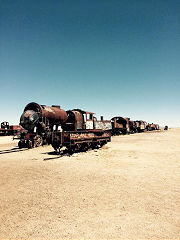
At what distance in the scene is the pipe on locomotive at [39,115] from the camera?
16.9 m

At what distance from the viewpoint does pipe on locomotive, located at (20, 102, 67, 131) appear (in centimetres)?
1689

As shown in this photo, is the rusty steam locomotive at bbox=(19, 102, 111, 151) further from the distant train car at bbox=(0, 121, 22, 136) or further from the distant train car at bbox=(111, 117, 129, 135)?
the distant train car at bbox=(0, 121, 22, 136)

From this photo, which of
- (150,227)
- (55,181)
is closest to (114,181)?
(55,181)

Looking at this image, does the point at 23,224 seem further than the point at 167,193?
No

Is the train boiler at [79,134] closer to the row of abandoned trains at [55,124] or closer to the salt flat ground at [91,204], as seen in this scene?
the row of abandoned trains at [55,124]

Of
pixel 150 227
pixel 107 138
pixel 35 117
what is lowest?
pixel 150 227

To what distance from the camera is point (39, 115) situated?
55.1 feet

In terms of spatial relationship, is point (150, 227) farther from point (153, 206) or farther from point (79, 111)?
point (79, 111)

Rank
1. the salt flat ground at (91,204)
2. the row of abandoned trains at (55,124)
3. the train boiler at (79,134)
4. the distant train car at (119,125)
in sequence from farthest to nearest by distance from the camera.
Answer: the distant train car at (119,125), the row of abandoned trains at (55,124), the train boiler at (79,134), the salt flat ground at (91,204)

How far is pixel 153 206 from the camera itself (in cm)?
499

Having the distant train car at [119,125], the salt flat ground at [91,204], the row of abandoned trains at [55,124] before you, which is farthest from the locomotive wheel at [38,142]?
the distant train car at [119,125]

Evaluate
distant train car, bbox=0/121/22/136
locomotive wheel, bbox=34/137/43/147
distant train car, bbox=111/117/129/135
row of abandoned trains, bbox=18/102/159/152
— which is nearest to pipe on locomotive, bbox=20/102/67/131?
row of abandoned trains, bbox=18/102/159/152

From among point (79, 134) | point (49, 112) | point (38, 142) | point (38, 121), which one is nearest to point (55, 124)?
point (49, 112)

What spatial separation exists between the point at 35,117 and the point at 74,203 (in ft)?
42.8
